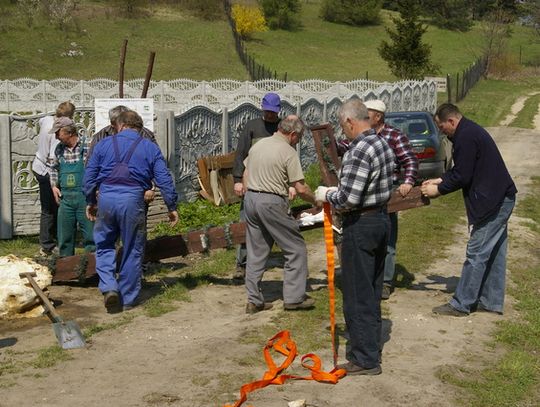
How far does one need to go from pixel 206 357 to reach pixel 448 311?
2559mm

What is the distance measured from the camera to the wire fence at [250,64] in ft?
170

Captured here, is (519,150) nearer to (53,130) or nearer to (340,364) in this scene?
(53,130)

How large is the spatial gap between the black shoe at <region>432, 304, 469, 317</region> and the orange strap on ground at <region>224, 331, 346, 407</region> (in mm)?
1791

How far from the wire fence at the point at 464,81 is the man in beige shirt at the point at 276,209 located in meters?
35.6

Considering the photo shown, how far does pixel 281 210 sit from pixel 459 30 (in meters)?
81.9

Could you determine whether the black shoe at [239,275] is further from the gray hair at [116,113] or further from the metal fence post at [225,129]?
the metal fence post at [225,129]

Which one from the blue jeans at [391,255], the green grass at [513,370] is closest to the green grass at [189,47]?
the blue jeans at [391,255]

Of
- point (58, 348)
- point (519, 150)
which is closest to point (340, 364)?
point (58, 348)

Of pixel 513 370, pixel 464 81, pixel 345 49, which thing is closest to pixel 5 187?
pixel 513 370

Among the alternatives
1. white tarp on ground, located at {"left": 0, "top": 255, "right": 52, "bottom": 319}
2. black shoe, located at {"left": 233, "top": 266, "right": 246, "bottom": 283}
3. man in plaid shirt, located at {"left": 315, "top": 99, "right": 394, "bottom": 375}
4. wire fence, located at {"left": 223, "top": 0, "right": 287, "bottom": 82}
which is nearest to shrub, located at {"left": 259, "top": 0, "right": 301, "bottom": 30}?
wire fence, located at {"left": 223, "top": 0, "right": 287, "bottom": 82}

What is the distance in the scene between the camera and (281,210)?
7.62 meters

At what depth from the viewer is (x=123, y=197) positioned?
25.6 feet

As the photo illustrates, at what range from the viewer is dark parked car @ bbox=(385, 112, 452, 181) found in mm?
17047

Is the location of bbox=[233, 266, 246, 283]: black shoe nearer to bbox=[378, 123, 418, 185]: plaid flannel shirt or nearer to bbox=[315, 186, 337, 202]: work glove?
bbox=[378, 123, 418, 185]: plaid flannel shirt
